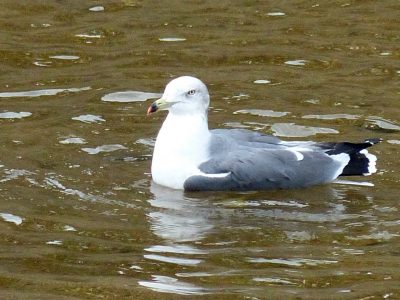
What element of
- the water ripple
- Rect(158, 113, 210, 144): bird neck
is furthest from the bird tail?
the water ripple

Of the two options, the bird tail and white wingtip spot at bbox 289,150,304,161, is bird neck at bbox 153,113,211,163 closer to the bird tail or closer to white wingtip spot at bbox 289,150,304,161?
white wingtip spot at bbox 289,150,304,161

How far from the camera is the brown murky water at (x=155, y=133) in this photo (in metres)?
7.75

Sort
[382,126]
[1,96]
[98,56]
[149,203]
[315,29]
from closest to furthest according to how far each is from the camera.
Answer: [149,203]
[382,126]
[1,96]
[98,56]
[315,29]

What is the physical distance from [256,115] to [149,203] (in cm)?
244

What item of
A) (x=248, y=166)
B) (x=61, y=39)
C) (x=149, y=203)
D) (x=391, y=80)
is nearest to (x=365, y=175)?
(x=248, y=166)

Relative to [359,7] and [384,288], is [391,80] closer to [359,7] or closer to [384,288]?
[359,7]

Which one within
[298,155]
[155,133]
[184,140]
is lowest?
[155,133]

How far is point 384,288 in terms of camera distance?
739cm

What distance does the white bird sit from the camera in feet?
32.8

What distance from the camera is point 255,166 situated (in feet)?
32.9

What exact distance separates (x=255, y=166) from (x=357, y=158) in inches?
36.1

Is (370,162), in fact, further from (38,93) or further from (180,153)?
(38,93)

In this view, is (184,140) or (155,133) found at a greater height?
(184,140)

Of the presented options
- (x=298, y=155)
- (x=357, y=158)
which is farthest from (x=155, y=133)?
Answer: (x=357, y=158)
